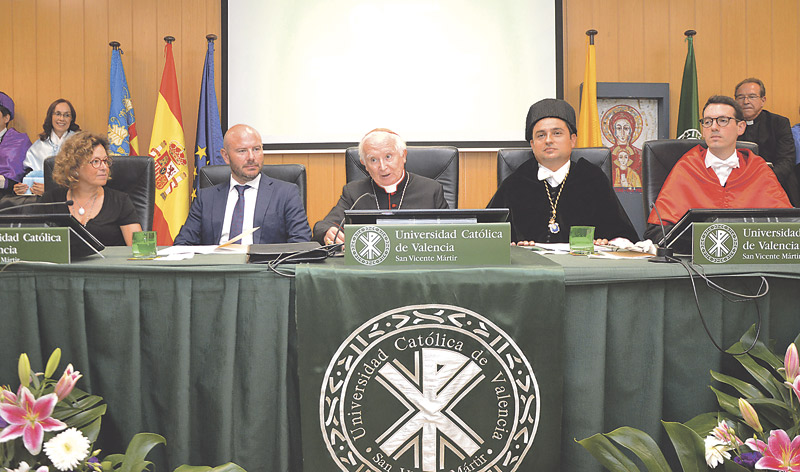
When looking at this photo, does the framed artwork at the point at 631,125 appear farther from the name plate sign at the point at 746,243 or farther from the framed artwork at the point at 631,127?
the name plate sign at the point at 746,243

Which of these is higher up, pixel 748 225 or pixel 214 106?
pixel 214 106

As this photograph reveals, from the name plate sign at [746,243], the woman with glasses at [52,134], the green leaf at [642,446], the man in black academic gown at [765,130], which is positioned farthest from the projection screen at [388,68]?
the green leaf at [642,446]

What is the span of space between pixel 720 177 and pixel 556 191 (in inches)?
29.0

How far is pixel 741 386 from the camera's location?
1080 mm

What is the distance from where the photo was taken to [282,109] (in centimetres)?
400

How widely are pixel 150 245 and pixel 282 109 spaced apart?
2.85 metres

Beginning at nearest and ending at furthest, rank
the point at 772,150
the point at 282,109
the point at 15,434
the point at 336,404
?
1. the point at 15,434
2. the point at 336,404
3. the point at 772,150
4. the point at 282,109

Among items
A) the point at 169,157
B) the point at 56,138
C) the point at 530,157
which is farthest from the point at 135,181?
the point at 56,138

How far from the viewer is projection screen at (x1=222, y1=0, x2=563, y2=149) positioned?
3951 mm

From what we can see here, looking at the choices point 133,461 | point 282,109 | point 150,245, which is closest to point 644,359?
point 133,461

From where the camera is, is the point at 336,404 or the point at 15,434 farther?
the point at 336,404

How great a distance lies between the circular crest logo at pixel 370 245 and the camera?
3.69ft

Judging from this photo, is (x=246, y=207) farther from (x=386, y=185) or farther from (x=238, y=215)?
(x=386, y=185)

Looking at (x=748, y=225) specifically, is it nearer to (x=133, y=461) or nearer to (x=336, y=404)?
(x=336, y=404)
